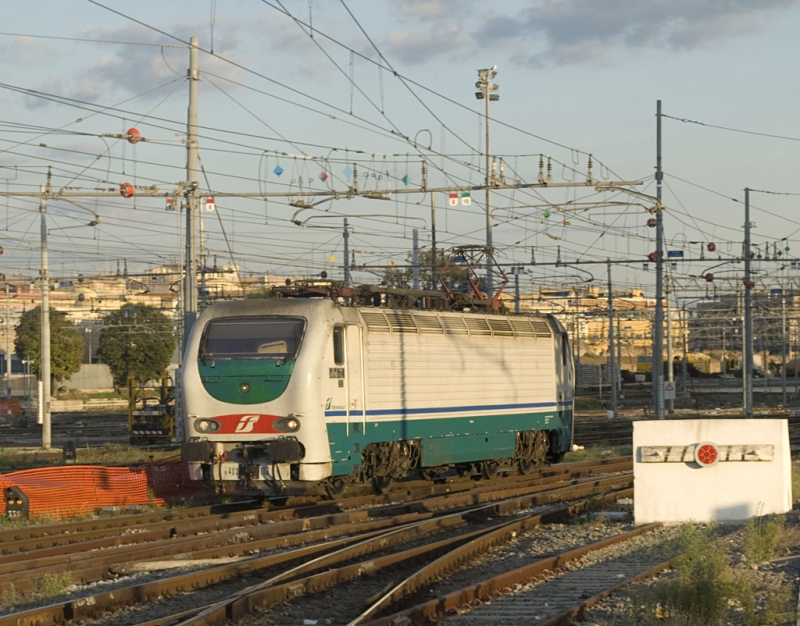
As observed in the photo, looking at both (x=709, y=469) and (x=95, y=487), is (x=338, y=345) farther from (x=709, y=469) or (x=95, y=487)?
(x=709, y=469)

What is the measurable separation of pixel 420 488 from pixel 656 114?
18732 mm

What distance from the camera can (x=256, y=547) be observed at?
14086 mm

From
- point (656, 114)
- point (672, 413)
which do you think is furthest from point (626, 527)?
point (672, 413)

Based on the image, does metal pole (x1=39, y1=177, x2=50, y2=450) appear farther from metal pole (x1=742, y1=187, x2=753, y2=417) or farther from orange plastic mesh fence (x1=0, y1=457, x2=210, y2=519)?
metal pole (x1=742, y1=187, x2=753, y2=417)

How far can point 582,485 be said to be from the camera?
21484mm

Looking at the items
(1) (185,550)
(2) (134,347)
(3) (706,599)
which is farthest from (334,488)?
(2) (134,347)

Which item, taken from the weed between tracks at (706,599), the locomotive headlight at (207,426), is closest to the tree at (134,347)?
the locomotive headlight at (207,426)

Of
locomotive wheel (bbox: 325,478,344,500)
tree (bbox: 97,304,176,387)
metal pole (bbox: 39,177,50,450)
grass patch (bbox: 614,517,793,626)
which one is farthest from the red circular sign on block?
tree (bbox: 97,304,176,387)

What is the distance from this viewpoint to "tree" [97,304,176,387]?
77562 millimetres

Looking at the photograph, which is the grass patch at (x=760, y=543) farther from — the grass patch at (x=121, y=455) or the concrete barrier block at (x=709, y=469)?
the grass patch at (x=121, y=455)

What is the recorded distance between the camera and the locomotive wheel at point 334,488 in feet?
63.8

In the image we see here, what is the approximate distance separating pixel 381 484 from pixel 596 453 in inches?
477

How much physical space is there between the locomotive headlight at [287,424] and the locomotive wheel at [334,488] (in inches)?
66.8

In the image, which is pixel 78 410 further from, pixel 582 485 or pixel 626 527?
pixel 626 527
